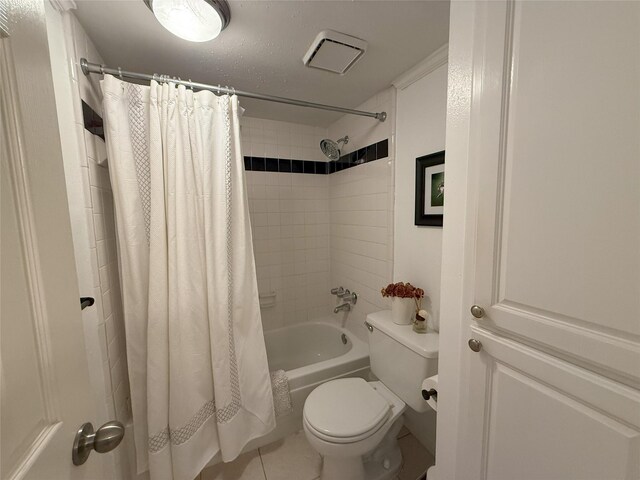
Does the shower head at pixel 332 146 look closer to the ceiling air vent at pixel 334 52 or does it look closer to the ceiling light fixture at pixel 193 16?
the ceiling air vent at pixel 334 52

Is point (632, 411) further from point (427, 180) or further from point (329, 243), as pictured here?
point (329, 243)

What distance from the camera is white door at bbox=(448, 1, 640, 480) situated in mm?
446

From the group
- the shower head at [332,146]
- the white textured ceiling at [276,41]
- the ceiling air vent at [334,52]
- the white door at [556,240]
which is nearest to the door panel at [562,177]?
the white door at [556,240]

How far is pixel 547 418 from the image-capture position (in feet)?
1.89

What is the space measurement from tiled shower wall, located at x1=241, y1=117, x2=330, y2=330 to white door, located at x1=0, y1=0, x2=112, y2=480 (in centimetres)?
172

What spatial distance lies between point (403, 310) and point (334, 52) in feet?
4.56

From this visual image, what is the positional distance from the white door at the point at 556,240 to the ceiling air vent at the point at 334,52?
2.20 ft

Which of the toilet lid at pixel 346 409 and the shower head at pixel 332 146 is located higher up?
the shower head at pixel 332 146

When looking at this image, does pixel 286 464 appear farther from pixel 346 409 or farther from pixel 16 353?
pixel 16 353

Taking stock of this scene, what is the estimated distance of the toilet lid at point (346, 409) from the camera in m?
1.15

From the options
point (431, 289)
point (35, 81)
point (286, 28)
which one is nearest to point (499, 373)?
point (431, 289)

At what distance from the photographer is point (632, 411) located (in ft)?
1.47

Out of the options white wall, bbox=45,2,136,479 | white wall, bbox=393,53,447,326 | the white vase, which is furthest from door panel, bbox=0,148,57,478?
white wall, bbox=393,53,447,326

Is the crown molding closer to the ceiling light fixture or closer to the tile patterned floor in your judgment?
the ceiling light fixture
